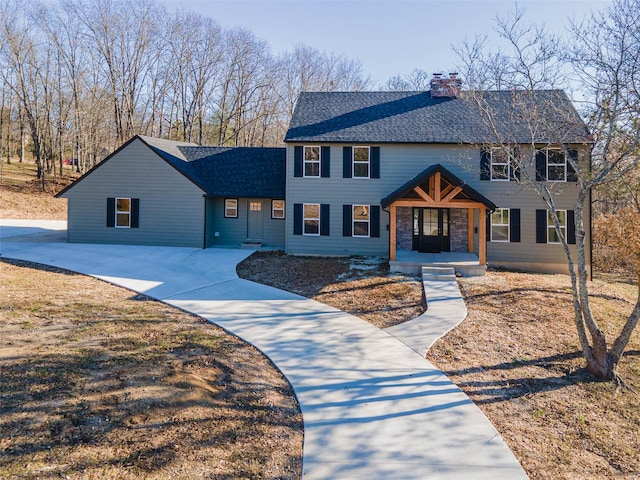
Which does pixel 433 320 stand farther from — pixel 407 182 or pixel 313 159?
pixel 313 159

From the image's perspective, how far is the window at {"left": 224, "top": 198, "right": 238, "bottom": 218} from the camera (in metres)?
19.2

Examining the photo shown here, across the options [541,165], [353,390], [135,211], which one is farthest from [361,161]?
[353,390]

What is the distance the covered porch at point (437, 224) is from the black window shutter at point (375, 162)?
1.72m

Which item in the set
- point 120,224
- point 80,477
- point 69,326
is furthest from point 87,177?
point 80,477

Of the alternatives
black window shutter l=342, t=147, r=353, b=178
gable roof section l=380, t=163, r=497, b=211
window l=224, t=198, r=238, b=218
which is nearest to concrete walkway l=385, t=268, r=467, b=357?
gable roof section l=380, t=163, r=497, b=211

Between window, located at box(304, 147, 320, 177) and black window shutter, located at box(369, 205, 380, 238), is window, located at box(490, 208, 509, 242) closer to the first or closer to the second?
black window shutter, located at box(369, 205, 380, 238)

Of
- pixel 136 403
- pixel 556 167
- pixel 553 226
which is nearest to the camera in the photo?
pixel 136 403

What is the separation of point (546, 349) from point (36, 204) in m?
32.8

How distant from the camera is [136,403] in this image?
16.3ft

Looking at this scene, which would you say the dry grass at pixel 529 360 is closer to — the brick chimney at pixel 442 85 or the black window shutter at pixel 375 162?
the black window shutter at pixel 375 162

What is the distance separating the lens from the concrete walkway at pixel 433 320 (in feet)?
26.9

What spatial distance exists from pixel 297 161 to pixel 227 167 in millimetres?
4801

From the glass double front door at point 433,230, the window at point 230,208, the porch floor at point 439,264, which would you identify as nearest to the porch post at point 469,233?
the glass double front door at point 433,230

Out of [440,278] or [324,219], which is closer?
[440,278]
